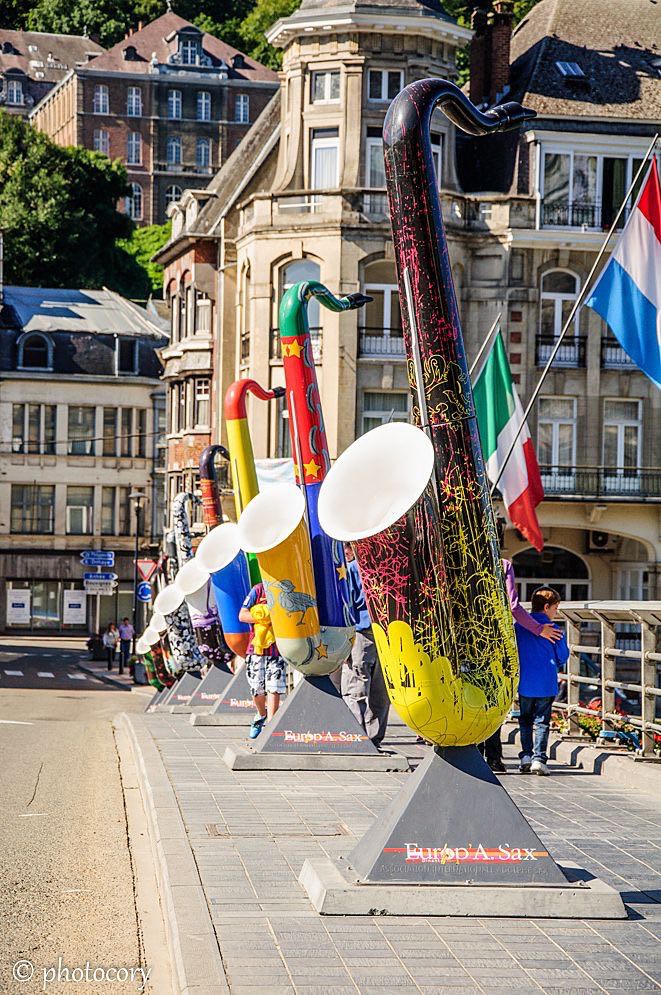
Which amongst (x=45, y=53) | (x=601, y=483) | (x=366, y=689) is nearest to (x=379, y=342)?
(x=601, y=483)

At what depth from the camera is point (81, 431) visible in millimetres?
68938

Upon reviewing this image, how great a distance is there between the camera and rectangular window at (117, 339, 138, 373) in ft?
230

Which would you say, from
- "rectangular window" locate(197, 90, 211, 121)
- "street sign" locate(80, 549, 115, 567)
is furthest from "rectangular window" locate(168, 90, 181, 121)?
"street sign" locate(80, 549, 115, 567)

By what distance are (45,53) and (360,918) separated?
11792 cm

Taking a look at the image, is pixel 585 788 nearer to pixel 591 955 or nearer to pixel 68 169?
pixel 591 955

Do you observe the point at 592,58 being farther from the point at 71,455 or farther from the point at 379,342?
the point at 71,455

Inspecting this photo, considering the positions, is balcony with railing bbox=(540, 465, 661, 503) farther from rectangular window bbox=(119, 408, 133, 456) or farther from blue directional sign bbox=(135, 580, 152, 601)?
rectangular window bbox=(119, 408, 133, 456)

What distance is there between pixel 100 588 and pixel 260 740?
1565 inches

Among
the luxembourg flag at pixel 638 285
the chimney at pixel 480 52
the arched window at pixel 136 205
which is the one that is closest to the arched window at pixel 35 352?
the chimney at pixel 480 52

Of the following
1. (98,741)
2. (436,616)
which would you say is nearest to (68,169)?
(98,741)

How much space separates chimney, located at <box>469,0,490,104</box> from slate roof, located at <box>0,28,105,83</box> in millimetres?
82601

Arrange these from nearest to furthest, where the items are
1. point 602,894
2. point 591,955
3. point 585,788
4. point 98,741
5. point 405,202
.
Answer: point 591,955, point 602,894, point 405,202, point 585,788, point 98,741

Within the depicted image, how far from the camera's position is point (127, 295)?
283 ft

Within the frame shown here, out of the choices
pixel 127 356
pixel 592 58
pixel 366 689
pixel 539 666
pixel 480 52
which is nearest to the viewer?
pixel 539 666
